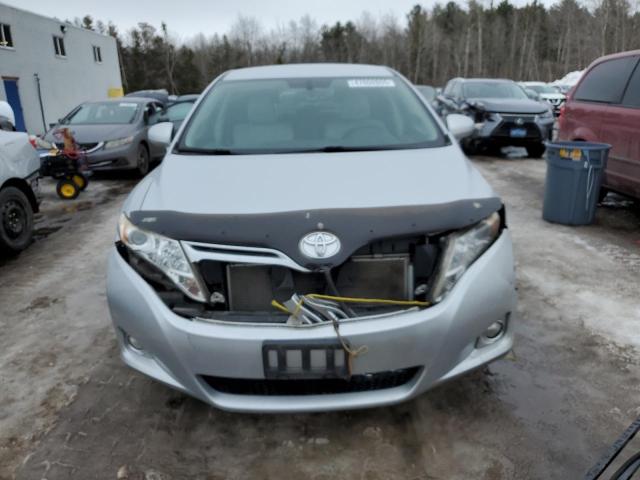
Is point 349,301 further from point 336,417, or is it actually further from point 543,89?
point 543,89

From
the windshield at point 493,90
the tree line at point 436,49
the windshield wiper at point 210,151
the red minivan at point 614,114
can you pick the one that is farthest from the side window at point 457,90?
the tree line at point 436,49

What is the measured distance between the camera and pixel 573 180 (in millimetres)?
5613

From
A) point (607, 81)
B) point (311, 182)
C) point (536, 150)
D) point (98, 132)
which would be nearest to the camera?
point (311, 182)

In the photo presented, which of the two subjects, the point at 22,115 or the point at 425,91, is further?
the point at 22,115

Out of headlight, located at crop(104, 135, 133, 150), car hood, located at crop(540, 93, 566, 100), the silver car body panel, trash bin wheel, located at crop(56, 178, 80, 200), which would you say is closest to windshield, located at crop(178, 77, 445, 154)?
trash bin wheel, located at crop(56, 178, 80, 200)

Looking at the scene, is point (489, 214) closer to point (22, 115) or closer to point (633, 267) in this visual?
point (633, 267)

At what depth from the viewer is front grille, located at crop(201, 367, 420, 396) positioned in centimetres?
217

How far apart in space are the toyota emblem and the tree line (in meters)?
55.6

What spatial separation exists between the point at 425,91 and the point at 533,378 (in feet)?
47.7

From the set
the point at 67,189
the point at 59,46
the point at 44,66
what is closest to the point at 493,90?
the point at 67,189

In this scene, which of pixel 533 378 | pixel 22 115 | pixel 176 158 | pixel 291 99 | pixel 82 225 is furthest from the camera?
pixel 22 115

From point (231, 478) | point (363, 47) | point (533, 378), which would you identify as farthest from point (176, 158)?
point (363, 47)

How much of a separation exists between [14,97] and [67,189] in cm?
1703

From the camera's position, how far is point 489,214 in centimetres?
229
